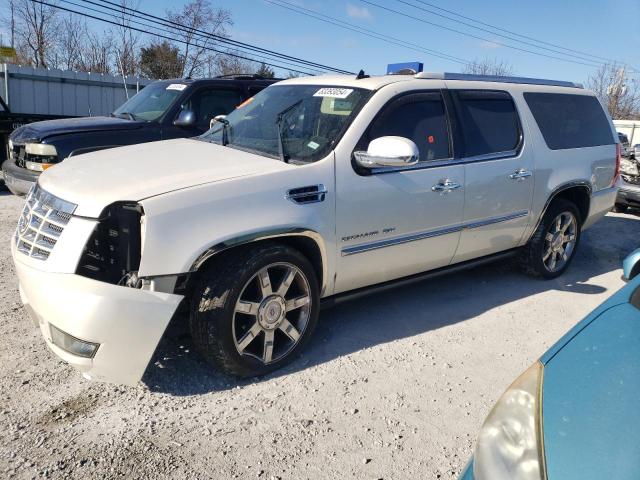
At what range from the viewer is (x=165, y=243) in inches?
111

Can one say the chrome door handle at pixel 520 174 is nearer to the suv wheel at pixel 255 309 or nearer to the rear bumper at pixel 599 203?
the rear bumper at pixel 599 203

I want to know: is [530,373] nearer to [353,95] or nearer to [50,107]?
[353,95]

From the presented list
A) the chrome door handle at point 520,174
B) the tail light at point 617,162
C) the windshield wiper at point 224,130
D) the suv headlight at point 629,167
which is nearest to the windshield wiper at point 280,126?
the windshield wiper at point 224,130

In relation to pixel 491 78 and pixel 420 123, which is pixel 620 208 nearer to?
pixel 491 78

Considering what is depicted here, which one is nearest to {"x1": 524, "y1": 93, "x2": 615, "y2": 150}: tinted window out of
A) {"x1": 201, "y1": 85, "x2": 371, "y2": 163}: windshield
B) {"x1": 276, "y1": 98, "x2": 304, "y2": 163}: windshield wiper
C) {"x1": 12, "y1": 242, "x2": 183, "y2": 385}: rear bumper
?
{"x1": 201, "y1": 85, "x2": 371, "y2": 163}: windshield

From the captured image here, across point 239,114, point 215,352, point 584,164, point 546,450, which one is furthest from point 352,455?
point 584,164

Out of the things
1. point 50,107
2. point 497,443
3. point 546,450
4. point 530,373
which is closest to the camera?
point 546,450

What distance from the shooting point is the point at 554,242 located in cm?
548

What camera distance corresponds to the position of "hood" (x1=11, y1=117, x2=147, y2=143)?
21.3 ft

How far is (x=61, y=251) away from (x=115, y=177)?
0.54 m

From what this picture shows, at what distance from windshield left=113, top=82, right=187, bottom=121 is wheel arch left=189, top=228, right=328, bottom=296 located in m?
4.41

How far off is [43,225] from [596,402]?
111 inches

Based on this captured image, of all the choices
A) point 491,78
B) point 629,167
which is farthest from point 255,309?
point 629,167

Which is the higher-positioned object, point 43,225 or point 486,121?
point 486,121
